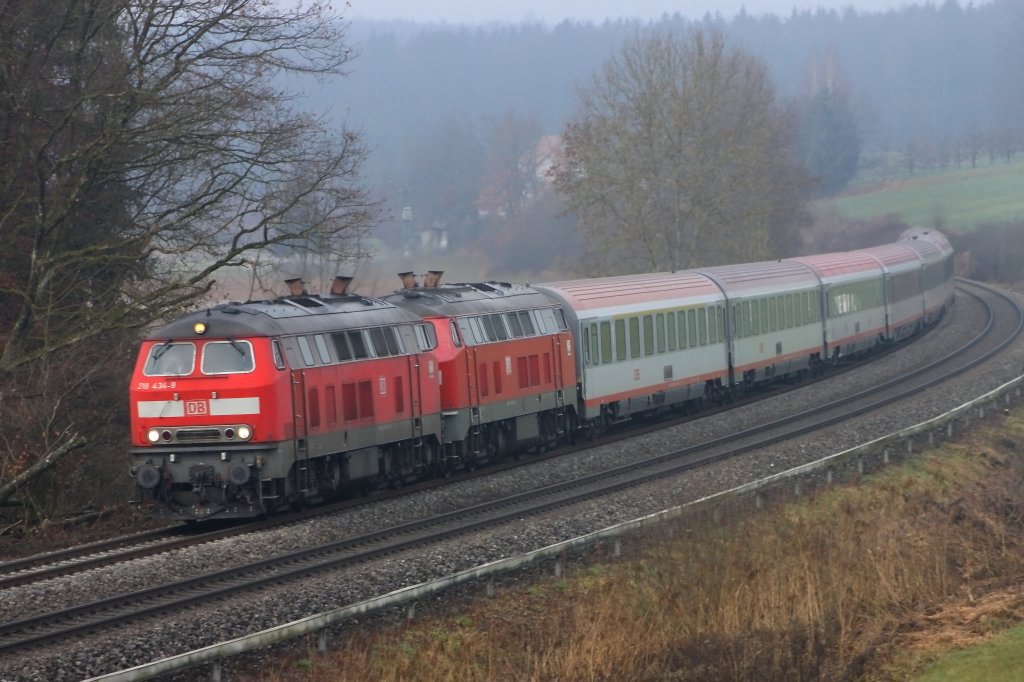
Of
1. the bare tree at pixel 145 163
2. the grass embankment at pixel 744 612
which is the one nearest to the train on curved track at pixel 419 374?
the bare tree at pixel 145 163

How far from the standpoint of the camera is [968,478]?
25.6 m

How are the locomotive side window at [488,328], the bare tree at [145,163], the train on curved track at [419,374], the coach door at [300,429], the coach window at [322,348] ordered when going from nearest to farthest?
the train on curved track at [419,374] < the coach door at [300,429] < the coach window at [322,348] < the bare tree at [145,163] < the locomotive side window at [488,328]

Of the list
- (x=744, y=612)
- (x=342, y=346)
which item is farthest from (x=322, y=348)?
(x=744, y=612)

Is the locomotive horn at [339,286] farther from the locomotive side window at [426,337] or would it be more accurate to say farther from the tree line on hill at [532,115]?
the tree line on hill at [532,115]

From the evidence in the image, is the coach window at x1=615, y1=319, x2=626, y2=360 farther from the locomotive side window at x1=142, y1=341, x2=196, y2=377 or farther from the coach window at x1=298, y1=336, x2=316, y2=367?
the locomotive side window at x1=142, y1=341, x2=196, y2=377

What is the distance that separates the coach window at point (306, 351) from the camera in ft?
63.9

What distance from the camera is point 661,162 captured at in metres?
56.6

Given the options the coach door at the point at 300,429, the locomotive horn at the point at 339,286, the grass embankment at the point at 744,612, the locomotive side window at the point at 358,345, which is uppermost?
the locomotive horn at the point at 339,286

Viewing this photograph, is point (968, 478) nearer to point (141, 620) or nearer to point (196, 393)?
point (196, 393)

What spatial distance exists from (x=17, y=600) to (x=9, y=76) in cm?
1122

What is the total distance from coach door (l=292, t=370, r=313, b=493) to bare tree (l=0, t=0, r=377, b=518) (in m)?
4.09

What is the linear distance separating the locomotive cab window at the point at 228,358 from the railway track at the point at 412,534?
310cm

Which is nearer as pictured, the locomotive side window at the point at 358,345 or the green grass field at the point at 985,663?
the green grass field at the point at 985,663

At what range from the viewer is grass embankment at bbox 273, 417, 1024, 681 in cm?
1404
